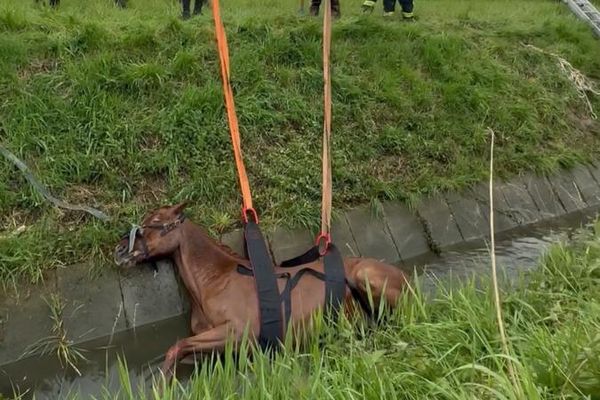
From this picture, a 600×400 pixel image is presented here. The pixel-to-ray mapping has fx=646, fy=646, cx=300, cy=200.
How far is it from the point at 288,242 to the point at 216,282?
122 cm

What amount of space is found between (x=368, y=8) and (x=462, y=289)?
6706mm

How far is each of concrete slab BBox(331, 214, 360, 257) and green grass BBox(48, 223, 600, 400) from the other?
1627 millimetres

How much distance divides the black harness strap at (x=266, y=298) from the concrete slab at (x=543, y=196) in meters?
3.93

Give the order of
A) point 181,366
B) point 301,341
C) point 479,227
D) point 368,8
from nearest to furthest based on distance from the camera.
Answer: point 301,341, point 181,366, point 479,227, point 368,8

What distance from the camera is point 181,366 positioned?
4207 millimetres

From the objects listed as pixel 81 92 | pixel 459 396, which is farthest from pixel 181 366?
pixel 81 92

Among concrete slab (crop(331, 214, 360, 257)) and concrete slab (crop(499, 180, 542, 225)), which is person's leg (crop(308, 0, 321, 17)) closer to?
concrete slab (crop(499, 180, 542, 225))

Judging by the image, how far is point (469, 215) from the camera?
21.6ft

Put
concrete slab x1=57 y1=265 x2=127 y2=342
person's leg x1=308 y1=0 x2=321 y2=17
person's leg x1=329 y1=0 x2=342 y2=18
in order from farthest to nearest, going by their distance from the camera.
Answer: person's leg x1=329 y1=0 x2=342 y2=18, person's leg x1=308 y1=0 x2=321 y2=17, concrete slab x1=57 y1=265 x2=127 y2=342

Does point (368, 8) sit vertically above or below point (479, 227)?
above

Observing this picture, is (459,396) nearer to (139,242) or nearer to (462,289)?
(462,289)

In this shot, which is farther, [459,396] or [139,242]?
[139,242]

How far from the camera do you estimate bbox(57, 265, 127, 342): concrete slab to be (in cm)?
471

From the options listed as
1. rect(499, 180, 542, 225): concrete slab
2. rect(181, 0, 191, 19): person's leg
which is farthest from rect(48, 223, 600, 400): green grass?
rect(181, 0, 191, 19): person's leg
